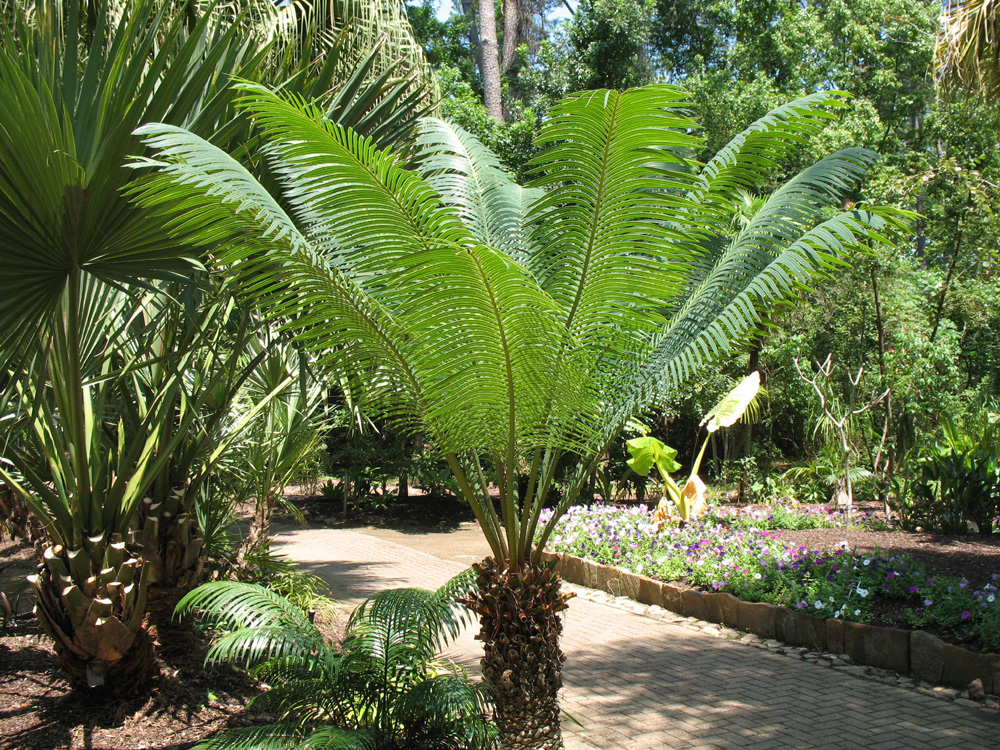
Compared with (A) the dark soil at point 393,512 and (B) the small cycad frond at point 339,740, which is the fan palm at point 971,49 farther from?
(A) the dark soil at point 393,512

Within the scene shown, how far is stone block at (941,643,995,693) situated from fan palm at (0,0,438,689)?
17.0ft

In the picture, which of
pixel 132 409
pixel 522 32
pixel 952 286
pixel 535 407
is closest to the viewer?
pixel 535 407

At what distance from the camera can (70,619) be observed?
4461 millimetres

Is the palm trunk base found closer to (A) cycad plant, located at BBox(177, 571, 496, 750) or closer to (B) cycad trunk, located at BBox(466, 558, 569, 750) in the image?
(A) cycad plant, located at BBox(177, 571, 496, 750)

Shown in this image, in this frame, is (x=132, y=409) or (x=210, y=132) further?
(x=132, y=409)

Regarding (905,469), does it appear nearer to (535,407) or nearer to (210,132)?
(535,407)

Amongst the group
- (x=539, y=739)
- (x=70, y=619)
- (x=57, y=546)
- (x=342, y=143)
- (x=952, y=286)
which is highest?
(x=952, y=286)

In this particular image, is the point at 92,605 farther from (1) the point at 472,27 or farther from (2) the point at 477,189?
(1) the point at 472,27

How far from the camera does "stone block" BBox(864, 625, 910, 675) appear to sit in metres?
5.54

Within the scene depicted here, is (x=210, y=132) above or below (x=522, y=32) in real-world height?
below

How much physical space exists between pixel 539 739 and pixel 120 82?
3.90 meters

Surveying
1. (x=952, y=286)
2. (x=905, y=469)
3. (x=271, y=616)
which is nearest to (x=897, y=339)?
(x=905, y=469)

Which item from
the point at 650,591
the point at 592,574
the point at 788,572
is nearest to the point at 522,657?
Answer: the point at 788,572

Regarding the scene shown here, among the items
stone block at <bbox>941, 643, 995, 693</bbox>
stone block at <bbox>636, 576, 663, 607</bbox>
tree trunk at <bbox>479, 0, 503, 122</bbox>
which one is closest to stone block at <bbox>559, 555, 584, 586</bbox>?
stone block at <bbox>636, 576, 663, 607</bbox>
